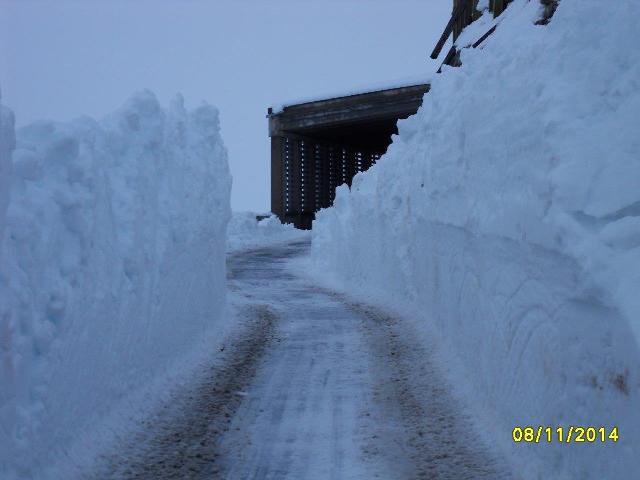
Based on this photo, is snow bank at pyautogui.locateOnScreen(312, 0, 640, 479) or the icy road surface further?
the icy road surface

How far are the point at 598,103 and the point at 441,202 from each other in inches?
181

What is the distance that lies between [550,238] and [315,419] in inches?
119

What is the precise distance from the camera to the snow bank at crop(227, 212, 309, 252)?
28.7m

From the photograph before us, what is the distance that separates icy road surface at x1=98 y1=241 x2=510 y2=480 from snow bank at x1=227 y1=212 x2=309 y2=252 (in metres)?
18.3

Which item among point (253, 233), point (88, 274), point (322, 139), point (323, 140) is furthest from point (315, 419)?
point (323, 140)

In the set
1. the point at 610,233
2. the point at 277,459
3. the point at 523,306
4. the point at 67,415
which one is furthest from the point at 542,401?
Result: the point at 67,415

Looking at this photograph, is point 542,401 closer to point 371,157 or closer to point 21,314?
point 21,314

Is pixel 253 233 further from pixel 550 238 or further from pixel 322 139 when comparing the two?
pixel 550 238

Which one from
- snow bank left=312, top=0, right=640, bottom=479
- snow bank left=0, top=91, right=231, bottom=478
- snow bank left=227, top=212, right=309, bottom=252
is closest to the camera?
snow bank left=312, top=0, right=640, bottom=479

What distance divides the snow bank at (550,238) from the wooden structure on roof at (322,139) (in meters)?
25.1
